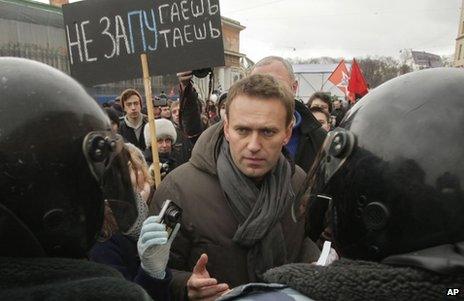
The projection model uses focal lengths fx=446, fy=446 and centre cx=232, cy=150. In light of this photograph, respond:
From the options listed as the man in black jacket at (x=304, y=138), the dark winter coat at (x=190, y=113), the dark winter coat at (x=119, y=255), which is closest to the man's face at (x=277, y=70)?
the man in black jacket at (x=304, y=138)

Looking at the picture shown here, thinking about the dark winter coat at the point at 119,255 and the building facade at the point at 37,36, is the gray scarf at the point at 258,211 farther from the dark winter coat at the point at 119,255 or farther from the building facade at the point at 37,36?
the building facade at the point at 37,36

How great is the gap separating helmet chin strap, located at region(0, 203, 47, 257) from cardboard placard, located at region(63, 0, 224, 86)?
6.93 ft

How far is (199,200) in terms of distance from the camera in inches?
82.0

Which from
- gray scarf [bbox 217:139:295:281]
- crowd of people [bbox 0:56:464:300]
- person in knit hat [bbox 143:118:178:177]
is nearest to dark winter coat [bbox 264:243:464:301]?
crowd of people [bbox 0:56:464:300]

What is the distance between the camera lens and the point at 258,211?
1994mm

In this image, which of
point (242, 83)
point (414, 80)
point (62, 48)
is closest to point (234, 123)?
point (242, 83)

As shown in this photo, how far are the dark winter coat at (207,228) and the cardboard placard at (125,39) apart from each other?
112cm

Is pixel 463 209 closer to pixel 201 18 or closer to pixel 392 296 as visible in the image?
pixel 392 296

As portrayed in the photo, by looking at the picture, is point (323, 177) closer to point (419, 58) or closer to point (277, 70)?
point (277, 70)

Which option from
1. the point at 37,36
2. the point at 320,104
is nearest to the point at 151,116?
the point at 320,104

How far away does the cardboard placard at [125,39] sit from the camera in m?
3.04

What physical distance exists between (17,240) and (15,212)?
71 millimetres

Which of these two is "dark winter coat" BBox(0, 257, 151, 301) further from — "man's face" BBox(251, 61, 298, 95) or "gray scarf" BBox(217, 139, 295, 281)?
"man's face" BBox(251, 61, 298, 95)

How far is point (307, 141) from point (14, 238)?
2.42 m
